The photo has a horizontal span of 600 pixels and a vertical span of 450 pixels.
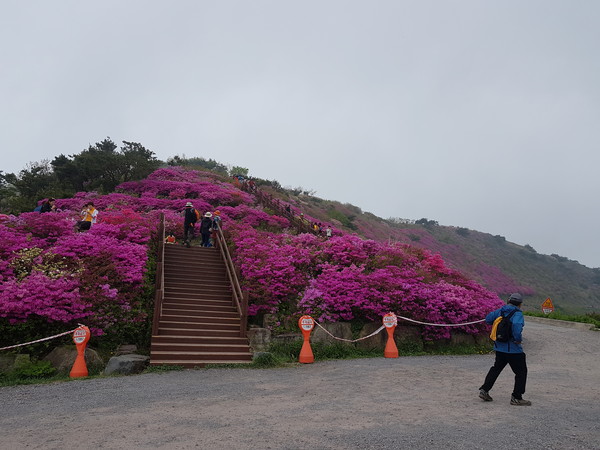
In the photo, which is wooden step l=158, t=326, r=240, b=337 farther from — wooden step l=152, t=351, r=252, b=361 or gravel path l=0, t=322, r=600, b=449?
gravel path l=0, t=322, r=600, b=449

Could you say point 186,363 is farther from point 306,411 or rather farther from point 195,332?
point 306,411

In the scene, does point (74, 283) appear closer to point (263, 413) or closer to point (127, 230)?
point (127, 230)

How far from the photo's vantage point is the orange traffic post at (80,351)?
7.17 metres

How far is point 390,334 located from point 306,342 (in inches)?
88.7

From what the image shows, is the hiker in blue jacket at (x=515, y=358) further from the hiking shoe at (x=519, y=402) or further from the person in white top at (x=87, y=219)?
the person in white top at (x=87, y=219)

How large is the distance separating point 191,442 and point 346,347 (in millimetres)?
6169

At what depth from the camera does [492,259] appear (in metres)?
55.6

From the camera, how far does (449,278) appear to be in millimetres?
13398

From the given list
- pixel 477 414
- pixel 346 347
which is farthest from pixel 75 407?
pixel 346 347

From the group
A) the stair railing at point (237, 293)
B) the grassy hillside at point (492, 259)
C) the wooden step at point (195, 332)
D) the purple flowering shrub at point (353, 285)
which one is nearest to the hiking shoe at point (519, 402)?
the purple flowering shrub at point (353, 285)

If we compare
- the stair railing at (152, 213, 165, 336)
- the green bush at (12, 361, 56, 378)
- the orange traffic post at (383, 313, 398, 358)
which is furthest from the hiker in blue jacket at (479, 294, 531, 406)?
the green bush at (12, 361, 56, 378)

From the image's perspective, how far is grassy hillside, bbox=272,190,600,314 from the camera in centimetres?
4091

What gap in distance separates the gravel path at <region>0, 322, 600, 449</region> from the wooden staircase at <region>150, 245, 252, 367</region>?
78 cm

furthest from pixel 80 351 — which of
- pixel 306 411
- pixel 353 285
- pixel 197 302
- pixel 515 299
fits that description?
pixel 515 299
